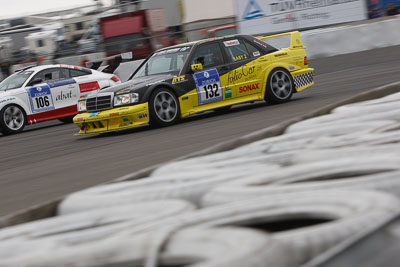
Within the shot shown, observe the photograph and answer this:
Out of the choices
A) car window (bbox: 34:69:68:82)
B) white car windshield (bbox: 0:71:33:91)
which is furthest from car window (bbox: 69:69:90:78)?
white car windshield (bbox: 0:71:33:91)

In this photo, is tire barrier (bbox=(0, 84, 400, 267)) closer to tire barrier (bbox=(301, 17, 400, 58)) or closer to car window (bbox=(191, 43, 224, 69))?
car window (bbox=(191, 43, 224, 69))

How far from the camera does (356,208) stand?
2.54m

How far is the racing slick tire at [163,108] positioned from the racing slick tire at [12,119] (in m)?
4.65

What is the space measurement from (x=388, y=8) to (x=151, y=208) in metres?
21.2

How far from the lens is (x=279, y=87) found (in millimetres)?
11844

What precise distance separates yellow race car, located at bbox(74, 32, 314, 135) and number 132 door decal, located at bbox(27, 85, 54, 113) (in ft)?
11.9

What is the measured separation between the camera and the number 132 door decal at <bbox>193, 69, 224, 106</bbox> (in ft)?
Result: 35.9

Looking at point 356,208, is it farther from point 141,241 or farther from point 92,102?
point 92,102

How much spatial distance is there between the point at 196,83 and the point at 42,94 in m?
4.88

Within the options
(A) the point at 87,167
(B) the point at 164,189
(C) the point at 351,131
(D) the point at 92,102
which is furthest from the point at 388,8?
(B) the point at 164,189

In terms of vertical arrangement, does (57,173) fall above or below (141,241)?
below

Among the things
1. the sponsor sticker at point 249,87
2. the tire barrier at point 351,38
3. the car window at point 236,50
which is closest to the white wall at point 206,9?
the tire barrier at point 351,38

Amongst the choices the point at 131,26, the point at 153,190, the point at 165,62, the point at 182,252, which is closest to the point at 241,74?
the point at 165,62

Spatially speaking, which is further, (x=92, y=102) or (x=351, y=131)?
(x=92, y=102)
